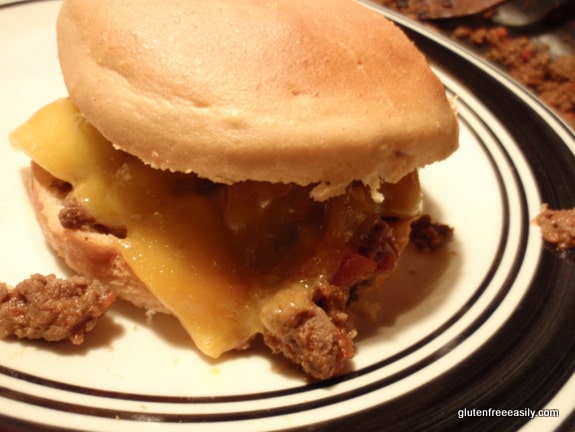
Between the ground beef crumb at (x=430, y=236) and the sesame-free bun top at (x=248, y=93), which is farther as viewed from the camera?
the ground beef crumb at (x=430, y=236)

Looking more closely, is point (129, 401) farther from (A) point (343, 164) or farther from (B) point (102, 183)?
(A) point (343, 164)

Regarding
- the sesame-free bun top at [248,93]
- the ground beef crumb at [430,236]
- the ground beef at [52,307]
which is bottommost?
the ground beef at [52,307]

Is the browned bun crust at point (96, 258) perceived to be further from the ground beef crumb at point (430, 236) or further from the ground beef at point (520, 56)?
the ground beef at point (520, 56)

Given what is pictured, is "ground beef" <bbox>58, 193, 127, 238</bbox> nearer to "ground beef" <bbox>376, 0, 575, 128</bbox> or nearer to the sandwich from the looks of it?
the sandwich

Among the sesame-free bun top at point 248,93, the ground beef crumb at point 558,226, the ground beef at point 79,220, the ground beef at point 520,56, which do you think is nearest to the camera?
the sesame-free bun top at point 248,93

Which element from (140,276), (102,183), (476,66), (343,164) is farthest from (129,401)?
(476,66)

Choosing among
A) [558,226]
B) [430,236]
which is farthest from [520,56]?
[430,236]

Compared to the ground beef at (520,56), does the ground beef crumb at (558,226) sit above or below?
above

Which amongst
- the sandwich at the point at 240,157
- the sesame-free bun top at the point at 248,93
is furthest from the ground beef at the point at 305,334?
the sesame-free bun top at the point at 248,93
